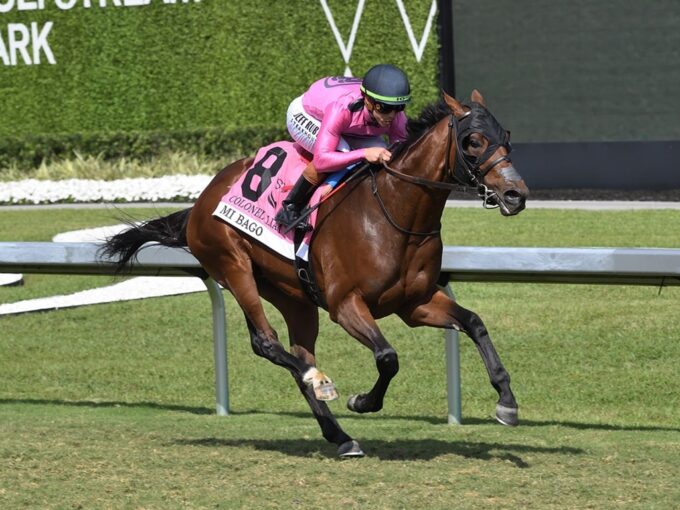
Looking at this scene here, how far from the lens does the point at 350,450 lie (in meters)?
6.36

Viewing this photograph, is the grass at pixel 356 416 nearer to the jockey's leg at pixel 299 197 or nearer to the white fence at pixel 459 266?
the white fence at pixel 459 266

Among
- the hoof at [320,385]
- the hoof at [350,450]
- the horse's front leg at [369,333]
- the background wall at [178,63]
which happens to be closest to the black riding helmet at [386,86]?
the horse's front leg at [369,333]

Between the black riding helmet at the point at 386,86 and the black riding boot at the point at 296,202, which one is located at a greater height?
the black riding helmet at the point at 386,86

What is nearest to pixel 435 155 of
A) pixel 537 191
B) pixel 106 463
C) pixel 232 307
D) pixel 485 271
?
pixel 485 271

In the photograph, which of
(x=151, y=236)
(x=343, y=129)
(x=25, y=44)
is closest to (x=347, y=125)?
(x=343, y=129)

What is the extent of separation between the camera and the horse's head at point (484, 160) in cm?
580

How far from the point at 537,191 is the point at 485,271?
39.5ft

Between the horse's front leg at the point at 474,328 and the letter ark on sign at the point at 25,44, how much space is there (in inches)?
624

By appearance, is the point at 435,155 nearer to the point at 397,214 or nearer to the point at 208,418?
the point at 397,214

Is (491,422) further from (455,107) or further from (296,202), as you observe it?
(455,107)

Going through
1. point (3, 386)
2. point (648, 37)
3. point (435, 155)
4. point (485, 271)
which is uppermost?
point (648, 37)

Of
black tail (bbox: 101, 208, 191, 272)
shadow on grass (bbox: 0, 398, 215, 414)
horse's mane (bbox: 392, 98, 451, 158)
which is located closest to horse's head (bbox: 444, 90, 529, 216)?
horse's mane (bbox: 392, 98, 451, 158)

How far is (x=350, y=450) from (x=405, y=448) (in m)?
0.33

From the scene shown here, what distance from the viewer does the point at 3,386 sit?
31.4 ft
